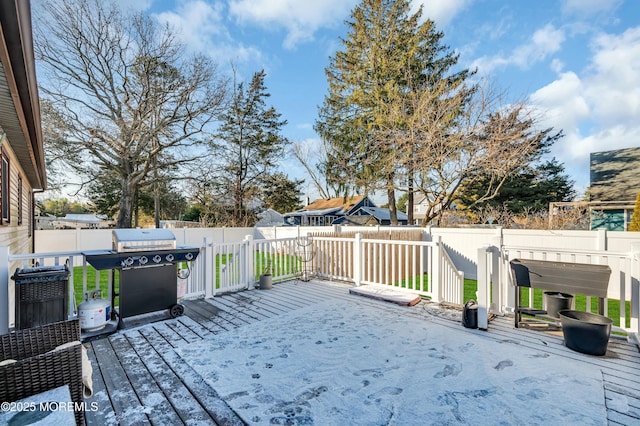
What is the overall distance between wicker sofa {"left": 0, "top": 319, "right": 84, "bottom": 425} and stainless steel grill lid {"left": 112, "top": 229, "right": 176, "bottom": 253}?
1934 millimetres

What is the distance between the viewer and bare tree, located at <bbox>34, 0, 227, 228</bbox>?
12.0 meters

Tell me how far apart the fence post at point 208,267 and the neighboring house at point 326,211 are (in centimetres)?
1826

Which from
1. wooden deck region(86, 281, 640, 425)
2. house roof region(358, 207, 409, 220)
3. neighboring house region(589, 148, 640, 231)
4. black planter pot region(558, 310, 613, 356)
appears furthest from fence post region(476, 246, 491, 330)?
house roof region(358, 207, 409, 220)

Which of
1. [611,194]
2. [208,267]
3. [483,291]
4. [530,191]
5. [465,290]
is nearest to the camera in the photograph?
[483,291]

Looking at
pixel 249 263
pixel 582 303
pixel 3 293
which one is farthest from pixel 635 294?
pixel 3 293

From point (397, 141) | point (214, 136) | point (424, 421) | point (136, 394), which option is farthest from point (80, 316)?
point (214, 136)

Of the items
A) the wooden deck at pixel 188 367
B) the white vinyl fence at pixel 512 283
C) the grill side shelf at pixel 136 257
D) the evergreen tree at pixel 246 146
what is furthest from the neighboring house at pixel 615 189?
the evergreen tree at pixel 246 146

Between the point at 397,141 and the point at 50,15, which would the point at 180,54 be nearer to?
the point at 50,15

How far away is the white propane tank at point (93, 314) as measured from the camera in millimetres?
3412

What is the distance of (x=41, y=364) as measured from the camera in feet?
4.67

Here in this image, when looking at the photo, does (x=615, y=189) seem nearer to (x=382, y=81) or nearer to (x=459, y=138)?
(x=459, y=138)

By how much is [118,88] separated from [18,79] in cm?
1369

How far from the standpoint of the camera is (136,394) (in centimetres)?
229

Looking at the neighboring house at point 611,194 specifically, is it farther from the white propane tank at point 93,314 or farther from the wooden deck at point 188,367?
the white propane tank at point 93,314
